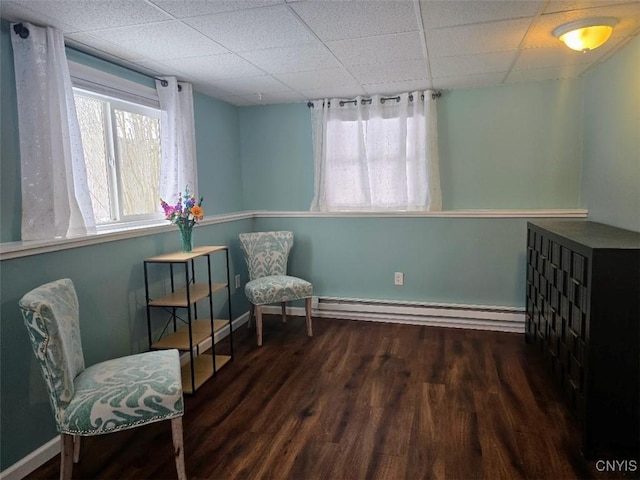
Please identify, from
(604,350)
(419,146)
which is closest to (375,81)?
(419,146)

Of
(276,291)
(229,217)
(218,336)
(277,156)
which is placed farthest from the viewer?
(277,156)

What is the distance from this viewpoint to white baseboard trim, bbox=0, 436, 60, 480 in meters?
1.88

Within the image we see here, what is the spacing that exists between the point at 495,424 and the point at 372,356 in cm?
110

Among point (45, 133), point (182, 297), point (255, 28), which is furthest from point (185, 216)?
point (255, 28)

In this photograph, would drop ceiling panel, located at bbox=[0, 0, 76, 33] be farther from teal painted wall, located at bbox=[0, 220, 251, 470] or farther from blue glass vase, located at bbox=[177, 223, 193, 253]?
blue glass vase, located at bbox=[177, 223, 193, 253]

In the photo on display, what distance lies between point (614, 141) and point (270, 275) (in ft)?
9.33

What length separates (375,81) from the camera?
3.29m

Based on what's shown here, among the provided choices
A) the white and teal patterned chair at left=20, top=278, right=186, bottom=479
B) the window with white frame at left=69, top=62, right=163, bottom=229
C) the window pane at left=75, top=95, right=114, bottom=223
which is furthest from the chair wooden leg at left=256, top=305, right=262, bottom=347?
the white and teal patterned chair at left=20, top=278, right=186, bottom=479

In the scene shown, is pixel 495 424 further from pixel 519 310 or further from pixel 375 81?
pixel 375 81

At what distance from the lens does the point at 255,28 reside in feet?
7.05

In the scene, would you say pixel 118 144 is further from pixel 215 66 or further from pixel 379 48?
pixel 379 48

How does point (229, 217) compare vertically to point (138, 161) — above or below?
below

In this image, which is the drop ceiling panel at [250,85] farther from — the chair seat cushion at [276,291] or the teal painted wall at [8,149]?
the chair seat cushion at [276,291]

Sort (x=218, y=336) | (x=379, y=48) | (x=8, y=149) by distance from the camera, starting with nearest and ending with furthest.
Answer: (x=8, y=149) → (x=379, y=48) → (x=218, y=336)
